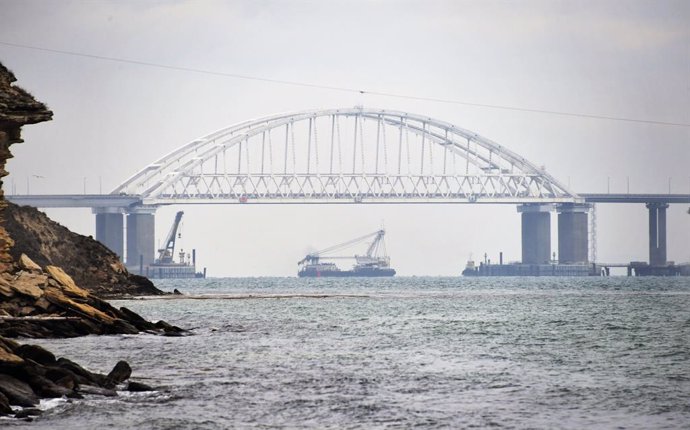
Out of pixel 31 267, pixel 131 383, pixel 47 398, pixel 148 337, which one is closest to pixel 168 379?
pixel 131 383

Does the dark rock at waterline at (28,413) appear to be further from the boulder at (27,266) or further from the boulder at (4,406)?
the boulder at (27,266)

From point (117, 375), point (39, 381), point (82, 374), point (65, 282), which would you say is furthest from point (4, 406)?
point (65, 282)

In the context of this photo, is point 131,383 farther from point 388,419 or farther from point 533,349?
point 533,349

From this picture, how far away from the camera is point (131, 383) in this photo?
2844cm

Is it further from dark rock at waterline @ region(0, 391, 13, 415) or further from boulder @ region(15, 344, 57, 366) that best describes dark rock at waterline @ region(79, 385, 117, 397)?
dark rock at waterline @ region(0, 391, 13, 415)

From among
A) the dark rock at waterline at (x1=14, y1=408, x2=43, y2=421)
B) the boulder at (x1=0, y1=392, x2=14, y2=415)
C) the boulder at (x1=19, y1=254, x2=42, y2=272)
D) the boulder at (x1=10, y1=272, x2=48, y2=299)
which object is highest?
the boulder at (x1=19, y1=254, x2=42, y2=272)

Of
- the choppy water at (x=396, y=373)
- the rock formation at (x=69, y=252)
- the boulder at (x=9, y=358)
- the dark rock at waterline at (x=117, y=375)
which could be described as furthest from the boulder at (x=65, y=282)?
the rock formation at (x=69, y=252)

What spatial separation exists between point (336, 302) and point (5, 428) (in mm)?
58555

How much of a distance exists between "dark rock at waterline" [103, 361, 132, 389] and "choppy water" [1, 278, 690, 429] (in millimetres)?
791

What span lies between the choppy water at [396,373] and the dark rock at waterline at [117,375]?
791 millimetres

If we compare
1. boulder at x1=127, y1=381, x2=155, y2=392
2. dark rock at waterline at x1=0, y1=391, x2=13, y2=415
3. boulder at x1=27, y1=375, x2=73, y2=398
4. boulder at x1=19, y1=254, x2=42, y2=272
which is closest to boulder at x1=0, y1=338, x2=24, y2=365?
boulder at x1=27, y1=375, x2=73, y2=398

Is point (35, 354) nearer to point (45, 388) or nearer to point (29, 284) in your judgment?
point (45, 388)

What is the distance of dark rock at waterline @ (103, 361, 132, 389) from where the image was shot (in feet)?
92.9

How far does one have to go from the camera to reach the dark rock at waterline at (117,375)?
92.9 feet
